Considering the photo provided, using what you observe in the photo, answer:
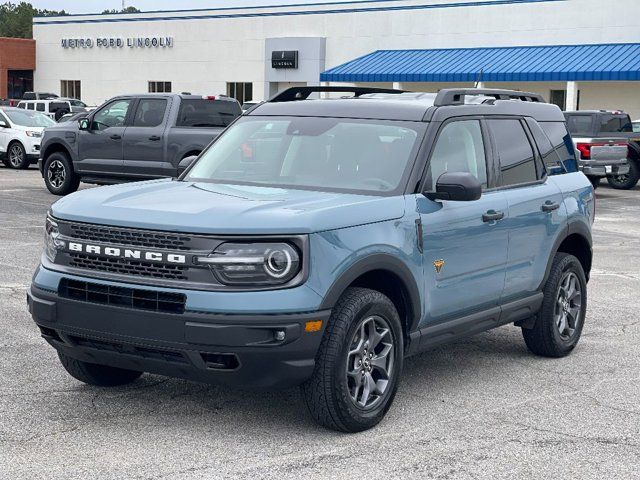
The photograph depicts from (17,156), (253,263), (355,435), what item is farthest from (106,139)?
(253,263)

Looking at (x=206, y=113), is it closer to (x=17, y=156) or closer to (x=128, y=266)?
(x=17, y=156)

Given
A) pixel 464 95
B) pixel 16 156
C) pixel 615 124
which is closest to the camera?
pixel 464 95

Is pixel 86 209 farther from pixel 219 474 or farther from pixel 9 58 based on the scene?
pixel 9 58

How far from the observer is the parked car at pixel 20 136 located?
92.7 feet

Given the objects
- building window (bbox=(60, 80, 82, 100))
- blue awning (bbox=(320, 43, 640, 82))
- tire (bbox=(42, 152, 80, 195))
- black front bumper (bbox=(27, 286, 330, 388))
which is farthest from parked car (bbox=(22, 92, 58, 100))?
black front bumper (bbox=(27, 286, 330, 388))

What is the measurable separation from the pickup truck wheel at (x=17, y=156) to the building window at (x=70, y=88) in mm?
33483

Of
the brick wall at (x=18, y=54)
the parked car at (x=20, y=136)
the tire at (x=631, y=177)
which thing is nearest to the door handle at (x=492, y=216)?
the tire at (x=631, y=177)

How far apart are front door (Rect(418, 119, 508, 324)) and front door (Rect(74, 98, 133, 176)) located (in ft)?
42.2

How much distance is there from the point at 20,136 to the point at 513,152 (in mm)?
22759

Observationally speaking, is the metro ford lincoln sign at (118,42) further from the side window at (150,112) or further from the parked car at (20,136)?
the side window at (150,112)

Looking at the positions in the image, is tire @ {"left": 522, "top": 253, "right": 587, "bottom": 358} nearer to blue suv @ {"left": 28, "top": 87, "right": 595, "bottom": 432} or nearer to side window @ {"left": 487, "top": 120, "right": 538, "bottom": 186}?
blue suv @ {"left": 28, "top": 87, "right": 595, "bottom": 432}

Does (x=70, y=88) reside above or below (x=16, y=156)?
above

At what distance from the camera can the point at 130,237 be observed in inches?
220

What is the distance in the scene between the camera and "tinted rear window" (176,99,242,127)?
1886 cm
